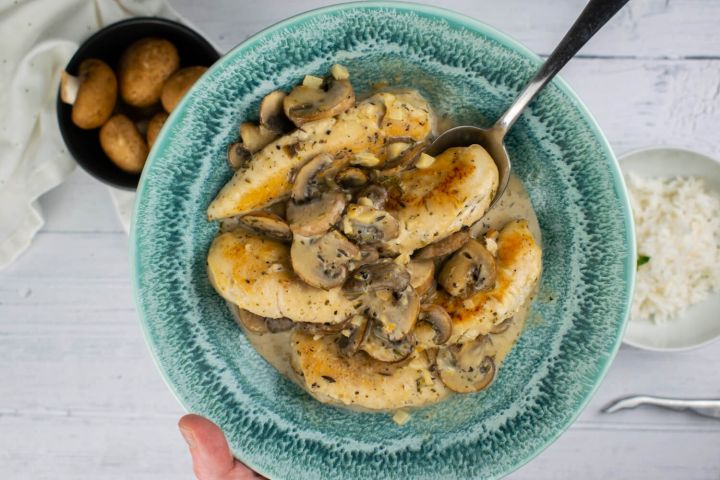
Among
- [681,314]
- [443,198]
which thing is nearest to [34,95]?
[443,198]

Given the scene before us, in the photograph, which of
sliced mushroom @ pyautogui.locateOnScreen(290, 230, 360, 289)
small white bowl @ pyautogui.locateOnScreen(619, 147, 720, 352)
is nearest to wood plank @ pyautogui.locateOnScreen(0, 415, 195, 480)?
sliced mushroom @ pyautogui.locateOnScreen(290, 230, 360, 289)

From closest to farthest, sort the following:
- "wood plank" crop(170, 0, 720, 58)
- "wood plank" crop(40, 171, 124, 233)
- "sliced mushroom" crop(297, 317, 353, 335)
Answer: "sliced mushroom" crop(297, 317, 353, 335) < "wood plank" crop(170, 0, 720, 58) < "wood plank" crop(40, 171, 124, 233)

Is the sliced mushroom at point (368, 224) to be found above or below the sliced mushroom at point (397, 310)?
above

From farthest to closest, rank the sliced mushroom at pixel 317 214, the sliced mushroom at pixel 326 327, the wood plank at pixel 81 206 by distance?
1. the wood plank at pixel 81 206
2. the sliced mushroom at pixel 326 327
3. the sliced mushroom at pixel 317 214

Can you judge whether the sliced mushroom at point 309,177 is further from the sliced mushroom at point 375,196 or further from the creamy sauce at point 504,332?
the creamy sauce at point 504,332

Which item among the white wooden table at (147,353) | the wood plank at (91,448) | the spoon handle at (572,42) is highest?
the spoon handle at (572,42)

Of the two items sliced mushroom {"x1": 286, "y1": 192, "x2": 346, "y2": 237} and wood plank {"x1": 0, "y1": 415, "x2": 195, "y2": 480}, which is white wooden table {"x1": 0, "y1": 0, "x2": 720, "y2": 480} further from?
sliced mushroom {"x1": 286, "y1": 192, "x2": 346, "y2": 237}

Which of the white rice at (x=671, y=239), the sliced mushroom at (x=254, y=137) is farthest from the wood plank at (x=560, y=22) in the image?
the sliced mushroom at (x=254, y=137)
